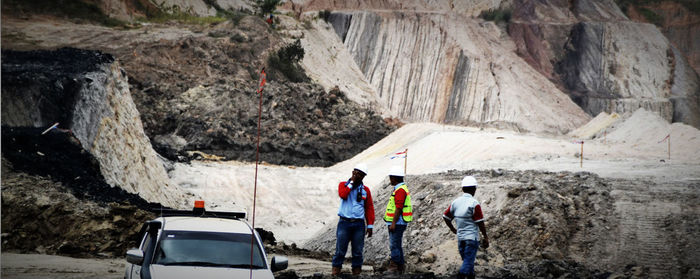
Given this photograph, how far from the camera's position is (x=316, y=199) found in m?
31.3

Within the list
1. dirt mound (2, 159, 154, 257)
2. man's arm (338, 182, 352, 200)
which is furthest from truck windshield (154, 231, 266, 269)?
dirt mound (2, 159, 154, 257)

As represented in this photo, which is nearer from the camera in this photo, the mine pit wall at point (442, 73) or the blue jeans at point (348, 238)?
the blue jeans at point (348, 238)

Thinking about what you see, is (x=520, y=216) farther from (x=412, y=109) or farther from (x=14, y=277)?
(x=412, y=109)

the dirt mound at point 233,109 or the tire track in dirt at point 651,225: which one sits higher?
the dirt mound at point 233,109

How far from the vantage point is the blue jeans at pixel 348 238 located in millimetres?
10703

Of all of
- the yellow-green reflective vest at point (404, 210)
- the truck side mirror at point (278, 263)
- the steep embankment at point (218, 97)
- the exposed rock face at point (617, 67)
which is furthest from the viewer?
the exposed rock face at point (617, 67)

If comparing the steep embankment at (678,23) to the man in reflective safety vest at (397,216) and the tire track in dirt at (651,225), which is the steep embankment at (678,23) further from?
the man in reflective safety vest at (397,216)

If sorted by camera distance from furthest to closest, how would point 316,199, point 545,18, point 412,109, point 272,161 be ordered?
1. point 545,18
2. point 412,109
3. point 272,161
4. point 316,199

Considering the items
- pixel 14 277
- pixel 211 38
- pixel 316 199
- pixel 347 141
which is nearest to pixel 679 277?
pixel 14 277

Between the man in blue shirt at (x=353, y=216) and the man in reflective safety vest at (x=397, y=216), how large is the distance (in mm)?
359

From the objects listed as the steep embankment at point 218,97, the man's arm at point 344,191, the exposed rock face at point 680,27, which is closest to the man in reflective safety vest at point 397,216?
the man's arm at point 344,191

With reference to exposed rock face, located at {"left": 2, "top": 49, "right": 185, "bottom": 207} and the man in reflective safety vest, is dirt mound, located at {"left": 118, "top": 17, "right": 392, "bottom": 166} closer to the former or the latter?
exposed rock face, located at {"left": 2, "top": 49, "right": 185, "bottom": 207}

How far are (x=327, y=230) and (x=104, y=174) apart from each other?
5888 mm

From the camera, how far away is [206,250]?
26.3 feet
